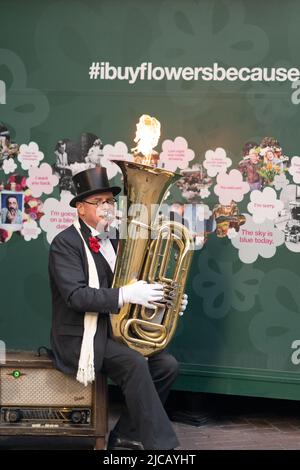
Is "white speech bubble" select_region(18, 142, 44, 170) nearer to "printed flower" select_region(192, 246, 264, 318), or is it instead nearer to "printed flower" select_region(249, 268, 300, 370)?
"printed flower" select_region(192, 246, 264, 318)

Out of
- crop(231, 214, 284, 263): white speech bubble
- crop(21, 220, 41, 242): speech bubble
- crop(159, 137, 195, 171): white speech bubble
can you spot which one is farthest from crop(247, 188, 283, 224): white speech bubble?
crop(21, 220, 41, 242): speech bubble

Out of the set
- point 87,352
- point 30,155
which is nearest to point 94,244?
point 87,352

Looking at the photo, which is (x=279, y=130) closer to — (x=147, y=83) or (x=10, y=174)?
(x=147, y=83)

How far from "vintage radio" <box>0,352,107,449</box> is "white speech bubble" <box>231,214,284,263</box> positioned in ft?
5.03

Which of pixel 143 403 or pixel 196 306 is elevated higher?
pixel 196 306

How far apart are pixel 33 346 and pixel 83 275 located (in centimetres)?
144

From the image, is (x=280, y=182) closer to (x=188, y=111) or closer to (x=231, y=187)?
(x=231, y=187)

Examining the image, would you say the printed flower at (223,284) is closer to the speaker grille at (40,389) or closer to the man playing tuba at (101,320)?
the man playing tuba at (101,320)

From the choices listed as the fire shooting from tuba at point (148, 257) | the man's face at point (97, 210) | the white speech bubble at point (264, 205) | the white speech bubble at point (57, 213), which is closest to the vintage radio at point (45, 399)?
the fire shooting from tuba at point (148, 257)

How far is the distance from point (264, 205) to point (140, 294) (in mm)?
1542

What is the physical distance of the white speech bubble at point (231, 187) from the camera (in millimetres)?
5859

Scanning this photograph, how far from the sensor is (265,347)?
19.2 feet

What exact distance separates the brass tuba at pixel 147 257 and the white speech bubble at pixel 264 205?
1.08 m
